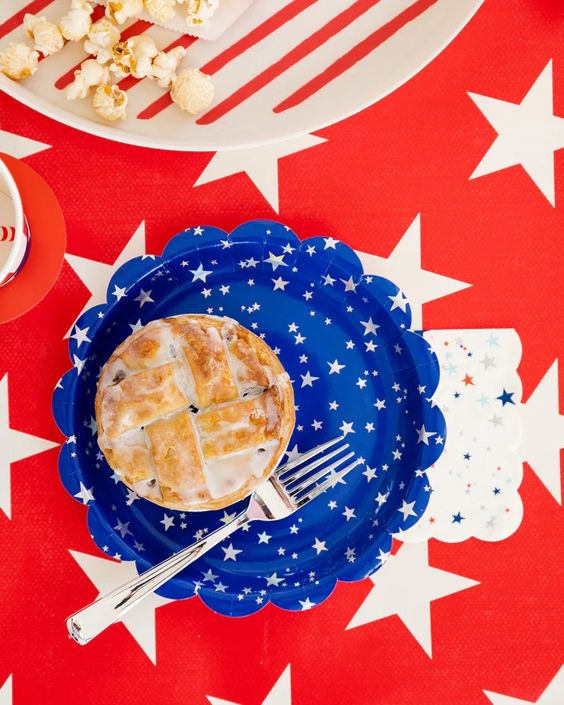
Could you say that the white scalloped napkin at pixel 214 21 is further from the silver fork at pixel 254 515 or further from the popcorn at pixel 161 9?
the silver fork at pixel 254 515

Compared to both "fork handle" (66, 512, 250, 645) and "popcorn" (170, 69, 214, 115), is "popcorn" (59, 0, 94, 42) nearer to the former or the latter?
"popcorn" (170, 69, 214, 115)

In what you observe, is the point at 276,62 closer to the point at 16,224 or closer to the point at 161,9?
the point at 161,9

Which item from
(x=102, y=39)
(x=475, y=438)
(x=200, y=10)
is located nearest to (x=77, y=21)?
(x=102, y=39)

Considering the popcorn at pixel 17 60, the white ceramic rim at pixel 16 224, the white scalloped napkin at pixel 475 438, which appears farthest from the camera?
the white scalloped napkin at pixel 475 438

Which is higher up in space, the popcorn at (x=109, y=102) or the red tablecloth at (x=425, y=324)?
the popcorn at (x=109, y=102)

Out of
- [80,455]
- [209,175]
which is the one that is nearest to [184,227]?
[209,175]

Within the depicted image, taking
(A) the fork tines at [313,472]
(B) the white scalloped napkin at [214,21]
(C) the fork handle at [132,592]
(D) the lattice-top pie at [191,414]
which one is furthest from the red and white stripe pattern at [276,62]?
(C) the fork handle at [132,592]

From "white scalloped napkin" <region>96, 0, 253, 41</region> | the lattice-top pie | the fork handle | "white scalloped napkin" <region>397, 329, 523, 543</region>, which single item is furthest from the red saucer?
"white scalloped napkin" <region>397, 329, 523, 543</region>

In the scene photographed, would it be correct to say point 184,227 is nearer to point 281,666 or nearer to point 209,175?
point 209,175
